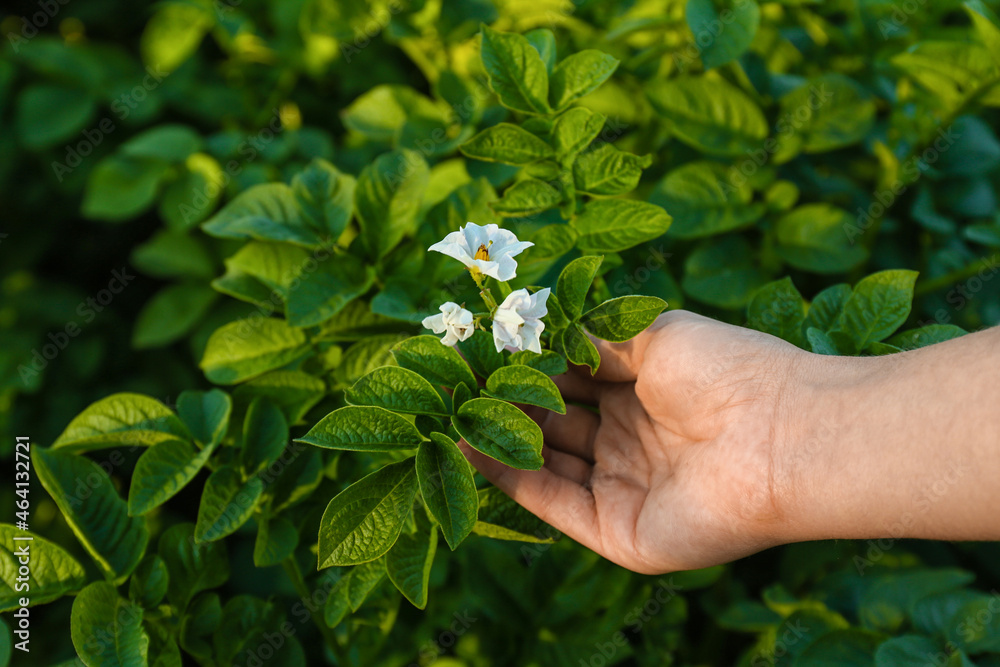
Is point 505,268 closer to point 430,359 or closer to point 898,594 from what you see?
point 430,359

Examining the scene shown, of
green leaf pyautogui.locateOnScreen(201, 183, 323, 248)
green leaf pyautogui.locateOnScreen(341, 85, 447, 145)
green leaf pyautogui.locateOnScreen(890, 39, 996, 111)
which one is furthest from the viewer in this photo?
green leaf pyautogui.locateOnScreen(341, 85, 447, 145)

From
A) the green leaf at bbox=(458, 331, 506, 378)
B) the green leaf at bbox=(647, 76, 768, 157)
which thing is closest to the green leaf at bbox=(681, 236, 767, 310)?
the green leaf at bbox=(647, 76, 768, 157)

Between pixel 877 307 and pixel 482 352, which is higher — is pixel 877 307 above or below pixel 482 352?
below

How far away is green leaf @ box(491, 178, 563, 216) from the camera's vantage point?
1109mm

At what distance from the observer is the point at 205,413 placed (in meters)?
1.15

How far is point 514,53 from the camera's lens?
115 cm

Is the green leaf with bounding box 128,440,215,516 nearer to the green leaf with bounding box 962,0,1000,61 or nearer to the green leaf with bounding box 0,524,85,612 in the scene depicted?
the green leaf with bounding box 0,524,85,612

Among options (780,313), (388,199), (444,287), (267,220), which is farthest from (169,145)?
(780,313)

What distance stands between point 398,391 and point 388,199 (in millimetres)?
Answer: 402

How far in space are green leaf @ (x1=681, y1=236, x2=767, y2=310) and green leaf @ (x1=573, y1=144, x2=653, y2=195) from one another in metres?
0.35

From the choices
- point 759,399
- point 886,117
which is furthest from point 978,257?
point 759,399

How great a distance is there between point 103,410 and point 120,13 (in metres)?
1.64

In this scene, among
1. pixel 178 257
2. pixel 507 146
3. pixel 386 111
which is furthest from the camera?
pixel 178 257

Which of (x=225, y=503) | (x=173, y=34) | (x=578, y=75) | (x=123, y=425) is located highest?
(x=173, y=34)
